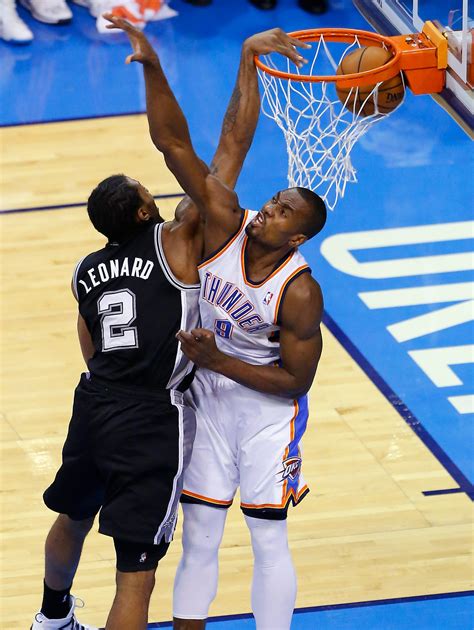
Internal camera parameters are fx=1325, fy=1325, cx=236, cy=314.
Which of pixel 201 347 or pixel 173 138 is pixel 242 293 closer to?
pixel 201 347

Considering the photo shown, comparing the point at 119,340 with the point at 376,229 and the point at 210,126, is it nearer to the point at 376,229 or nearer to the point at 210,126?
the point at 376,229

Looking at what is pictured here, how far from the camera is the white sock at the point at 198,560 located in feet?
15.8

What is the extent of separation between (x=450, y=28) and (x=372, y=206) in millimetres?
3620

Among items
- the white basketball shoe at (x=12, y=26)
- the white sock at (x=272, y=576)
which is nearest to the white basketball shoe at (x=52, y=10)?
the white basketball shoe at (x=12, y=26)

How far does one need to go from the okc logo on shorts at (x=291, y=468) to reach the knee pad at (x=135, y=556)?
1.66 feet

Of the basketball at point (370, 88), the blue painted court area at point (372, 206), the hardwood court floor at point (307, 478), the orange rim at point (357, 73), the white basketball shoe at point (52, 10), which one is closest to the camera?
the orange rim at point (357, 73)

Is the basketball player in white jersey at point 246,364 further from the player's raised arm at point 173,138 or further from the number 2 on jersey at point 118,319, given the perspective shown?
the number 2 on jersey at point 118,319

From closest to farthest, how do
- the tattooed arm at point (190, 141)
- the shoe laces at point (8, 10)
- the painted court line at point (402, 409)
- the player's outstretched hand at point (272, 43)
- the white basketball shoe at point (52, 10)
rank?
1. the tattooed arm at point (190, 141)
2. the player's outstretched hand at point (272, 43)
3. the painted court line at point (402, 409)
4. the shoe laces at point (8, 10)
5. the white basketball shoe at point (52, 10)

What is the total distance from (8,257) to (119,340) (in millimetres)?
3948

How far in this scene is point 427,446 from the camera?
6.61m

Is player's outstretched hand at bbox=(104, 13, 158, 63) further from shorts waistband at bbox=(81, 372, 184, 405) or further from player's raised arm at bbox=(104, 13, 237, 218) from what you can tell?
shorts waistband at bbox=(81, 372, 184, 405)

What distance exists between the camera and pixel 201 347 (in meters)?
4.48

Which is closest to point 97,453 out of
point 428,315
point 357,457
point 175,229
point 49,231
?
point 175,229

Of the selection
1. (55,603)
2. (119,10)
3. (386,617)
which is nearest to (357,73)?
(386,617)
